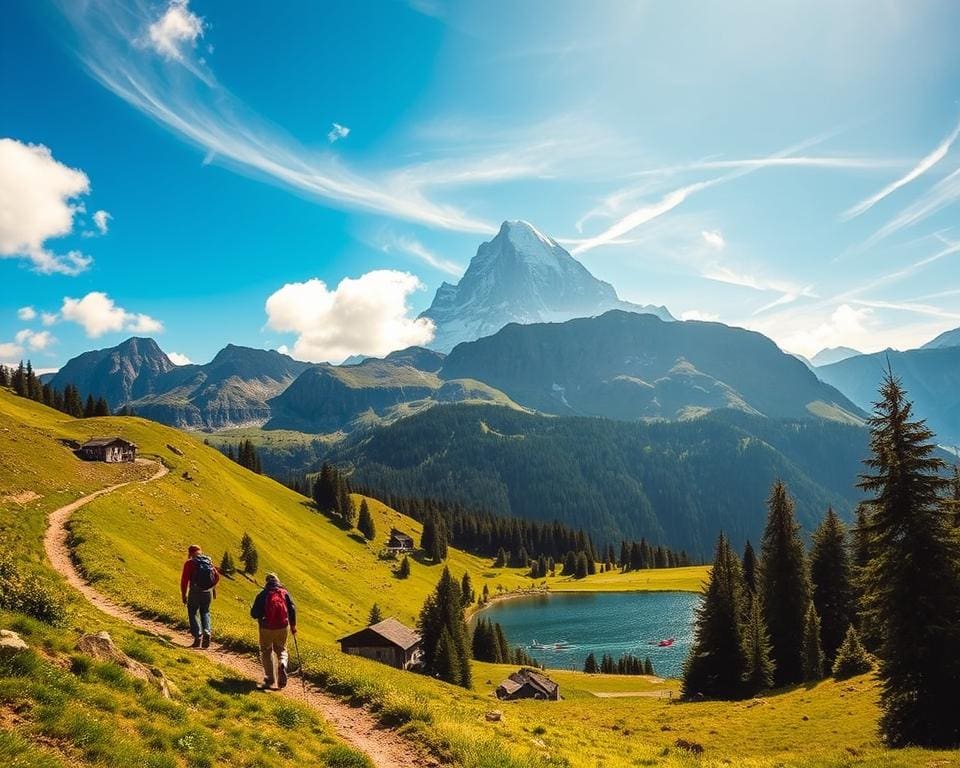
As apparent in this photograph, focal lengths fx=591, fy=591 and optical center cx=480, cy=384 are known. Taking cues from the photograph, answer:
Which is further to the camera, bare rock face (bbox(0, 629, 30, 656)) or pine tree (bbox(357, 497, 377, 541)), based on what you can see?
pine tree (bbox(357, 497, 377, 541))

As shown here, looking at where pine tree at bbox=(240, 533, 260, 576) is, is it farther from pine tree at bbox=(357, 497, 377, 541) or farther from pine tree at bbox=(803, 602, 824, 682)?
pine tree at bbox=(357, 497, 377, 541)

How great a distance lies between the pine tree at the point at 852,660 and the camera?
49.4 meters

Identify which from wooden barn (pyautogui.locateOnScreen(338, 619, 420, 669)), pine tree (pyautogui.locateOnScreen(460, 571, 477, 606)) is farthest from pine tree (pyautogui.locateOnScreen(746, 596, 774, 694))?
pine tree (pyautogui.locateOnScreen(460, 571, 477, 606))

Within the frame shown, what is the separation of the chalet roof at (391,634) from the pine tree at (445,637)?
1808mm

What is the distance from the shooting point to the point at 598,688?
287ft

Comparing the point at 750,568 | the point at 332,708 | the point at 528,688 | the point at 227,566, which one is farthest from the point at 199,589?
the point at 750,568

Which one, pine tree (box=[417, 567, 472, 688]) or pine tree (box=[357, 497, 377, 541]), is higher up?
pine tree (box=[357, 497, 377, 541])

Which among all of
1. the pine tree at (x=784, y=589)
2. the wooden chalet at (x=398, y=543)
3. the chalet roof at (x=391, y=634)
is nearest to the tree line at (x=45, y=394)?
the wooden chalet at (x=398, y=543)

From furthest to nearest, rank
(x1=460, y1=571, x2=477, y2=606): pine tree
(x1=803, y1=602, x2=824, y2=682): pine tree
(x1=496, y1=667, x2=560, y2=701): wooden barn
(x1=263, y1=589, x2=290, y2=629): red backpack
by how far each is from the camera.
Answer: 1. (x1=460, y1=571, x2=477, y2=606): pine tree
2. (x1=496, y1=667, x2=560, y2=701): wooden barn
3. (x1=803, y1=602, x2=824, y2=682): pine tree
4. (x1=263, y1=589, x2=290, y2=629): red backpack

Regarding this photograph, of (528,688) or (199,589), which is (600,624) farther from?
(199,589)

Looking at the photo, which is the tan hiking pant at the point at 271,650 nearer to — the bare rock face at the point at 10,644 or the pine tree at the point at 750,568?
the bare rock face at the point at 10,644

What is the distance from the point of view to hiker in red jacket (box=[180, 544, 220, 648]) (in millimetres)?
22219

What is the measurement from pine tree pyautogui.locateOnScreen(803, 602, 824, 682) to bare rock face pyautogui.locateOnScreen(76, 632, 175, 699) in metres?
56.7

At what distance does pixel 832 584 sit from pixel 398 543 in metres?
121
